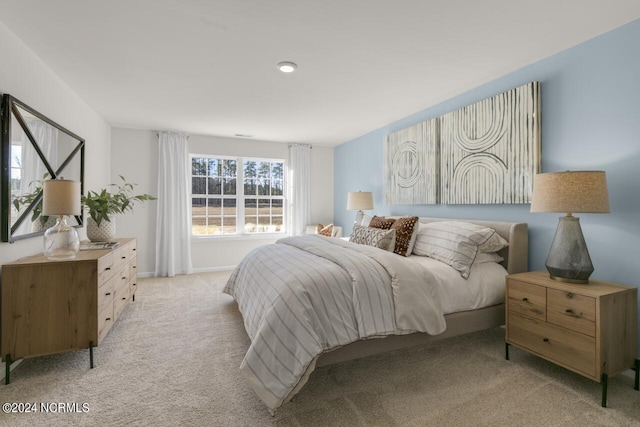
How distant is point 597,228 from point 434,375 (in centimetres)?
163

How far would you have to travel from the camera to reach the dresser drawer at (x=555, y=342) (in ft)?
6.09

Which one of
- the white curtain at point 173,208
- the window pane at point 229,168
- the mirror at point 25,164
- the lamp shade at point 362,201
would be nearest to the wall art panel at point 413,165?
the lamp shade at point 362,201

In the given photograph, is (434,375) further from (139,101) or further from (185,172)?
(185,172)

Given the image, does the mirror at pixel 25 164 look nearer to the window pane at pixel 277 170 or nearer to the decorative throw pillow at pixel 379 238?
the decorative throw pillow at pixel 379 238

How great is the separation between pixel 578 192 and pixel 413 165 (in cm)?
215

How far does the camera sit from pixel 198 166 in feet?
17.9

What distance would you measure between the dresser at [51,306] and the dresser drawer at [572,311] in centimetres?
321

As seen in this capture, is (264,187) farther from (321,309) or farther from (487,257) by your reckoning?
(321,309)

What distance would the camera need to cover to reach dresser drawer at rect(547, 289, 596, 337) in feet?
6.04

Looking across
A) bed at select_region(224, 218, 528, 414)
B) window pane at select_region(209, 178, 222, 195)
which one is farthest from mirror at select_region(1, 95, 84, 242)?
window pane at select_region(209, 178, 222, 195)

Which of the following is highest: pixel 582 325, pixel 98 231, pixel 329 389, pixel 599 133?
pixel 599 133

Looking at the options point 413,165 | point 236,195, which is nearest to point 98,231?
point 236,195

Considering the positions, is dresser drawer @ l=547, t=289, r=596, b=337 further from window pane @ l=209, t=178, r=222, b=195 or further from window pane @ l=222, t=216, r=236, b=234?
window pane @ l=209, t=178, r=222, b=195

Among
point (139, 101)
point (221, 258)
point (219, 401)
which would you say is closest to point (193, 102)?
point (139, 101)
